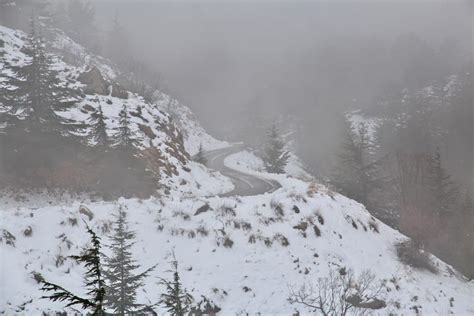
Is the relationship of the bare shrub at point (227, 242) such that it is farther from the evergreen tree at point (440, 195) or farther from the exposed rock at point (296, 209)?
the evergreen tree at point (440, 195)

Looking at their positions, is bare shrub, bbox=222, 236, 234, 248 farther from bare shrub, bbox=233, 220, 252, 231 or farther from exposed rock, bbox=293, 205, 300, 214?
exposed rock, bbox=293, 205, 300, 214

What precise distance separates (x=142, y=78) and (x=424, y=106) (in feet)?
252

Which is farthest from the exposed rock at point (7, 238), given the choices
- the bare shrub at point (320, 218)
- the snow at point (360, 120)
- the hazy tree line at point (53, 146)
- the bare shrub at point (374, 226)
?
the snow at point (360, 120)

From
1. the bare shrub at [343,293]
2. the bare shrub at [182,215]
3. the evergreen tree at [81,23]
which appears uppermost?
the evergreen tree at [81,23]

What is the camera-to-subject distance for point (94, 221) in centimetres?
1405

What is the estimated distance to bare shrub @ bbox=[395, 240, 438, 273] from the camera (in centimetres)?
1694

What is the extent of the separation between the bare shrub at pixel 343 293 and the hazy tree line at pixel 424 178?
6.36 meters

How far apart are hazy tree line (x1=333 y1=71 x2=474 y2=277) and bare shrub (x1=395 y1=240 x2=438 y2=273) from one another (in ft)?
2.77

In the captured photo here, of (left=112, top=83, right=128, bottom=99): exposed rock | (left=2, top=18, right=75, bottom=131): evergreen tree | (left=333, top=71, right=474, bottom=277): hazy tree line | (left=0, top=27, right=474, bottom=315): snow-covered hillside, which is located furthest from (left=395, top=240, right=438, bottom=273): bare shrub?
(left=112, top=83, right=128, bottom=99): exposed rock

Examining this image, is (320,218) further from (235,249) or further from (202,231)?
(202,231)

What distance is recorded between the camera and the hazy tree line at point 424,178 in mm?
28567

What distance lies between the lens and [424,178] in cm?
4100

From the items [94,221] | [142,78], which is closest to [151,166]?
[94,221]

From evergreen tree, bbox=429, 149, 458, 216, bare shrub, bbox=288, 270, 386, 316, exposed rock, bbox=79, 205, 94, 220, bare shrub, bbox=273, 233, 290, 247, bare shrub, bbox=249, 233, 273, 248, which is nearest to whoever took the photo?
bare shrub, bbox=288, 270, 386, 316
